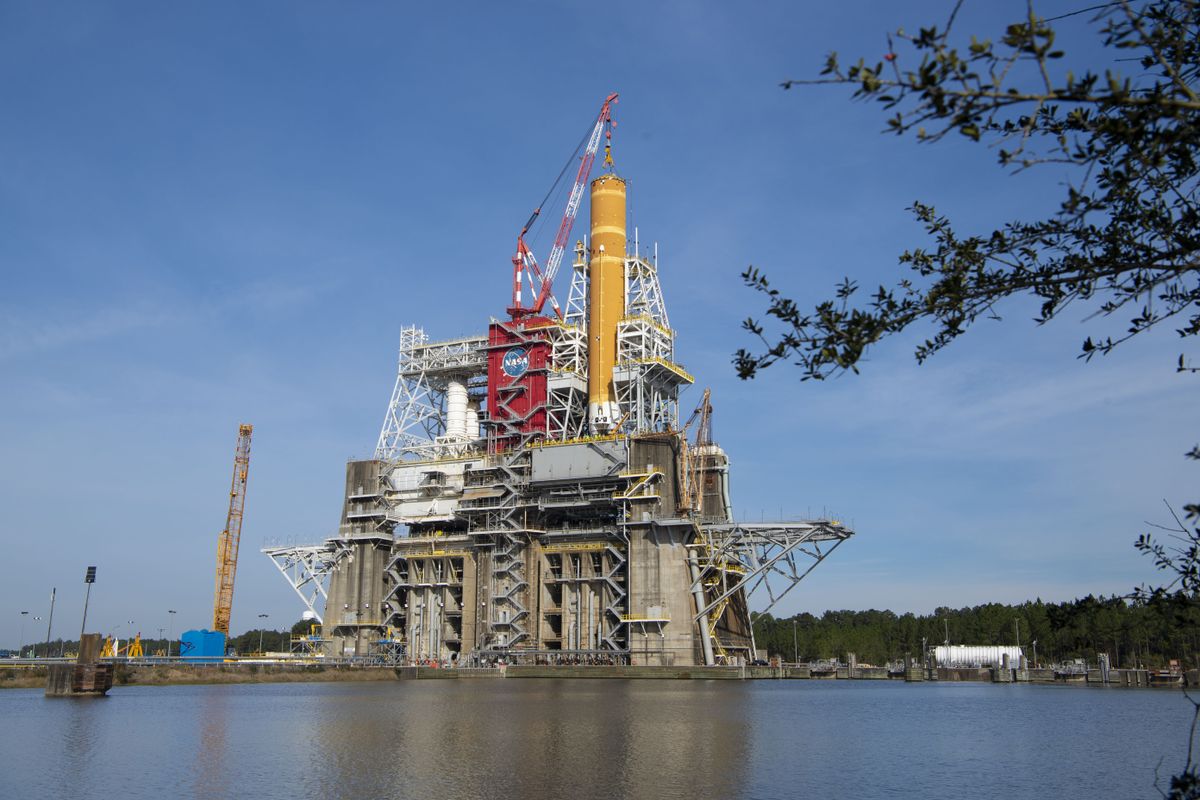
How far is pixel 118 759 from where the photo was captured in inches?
1738

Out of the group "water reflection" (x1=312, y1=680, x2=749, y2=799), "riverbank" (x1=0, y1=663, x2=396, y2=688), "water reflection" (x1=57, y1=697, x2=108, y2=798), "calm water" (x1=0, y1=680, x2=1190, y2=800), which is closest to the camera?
"water reflection" (x1=312, y1=680, x2=749, y2=799)

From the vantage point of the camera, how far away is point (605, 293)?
129750mm

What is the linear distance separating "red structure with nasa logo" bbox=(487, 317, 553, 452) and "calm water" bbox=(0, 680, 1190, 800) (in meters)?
52.9

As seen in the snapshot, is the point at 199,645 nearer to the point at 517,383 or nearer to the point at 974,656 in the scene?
the point at 517,383

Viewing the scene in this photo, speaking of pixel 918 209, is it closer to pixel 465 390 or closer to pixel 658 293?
pixel 658 293

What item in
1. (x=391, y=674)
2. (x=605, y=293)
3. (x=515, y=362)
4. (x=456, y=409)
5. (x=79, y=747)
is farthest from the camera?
(x=456, y=409)

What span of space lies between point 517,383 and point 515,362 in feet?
9.81

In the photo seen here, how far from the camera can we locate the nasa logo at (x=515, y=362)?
5344 inches

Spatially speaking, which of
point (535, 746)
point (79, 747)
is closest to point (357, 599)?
point (79, 747)

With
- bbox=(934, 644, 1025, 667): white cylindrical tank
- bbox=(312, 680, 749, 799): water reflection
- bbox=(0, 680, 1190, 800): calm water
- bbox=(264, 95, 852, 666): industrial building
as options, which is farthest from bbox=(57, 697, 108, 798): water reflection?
bbox=(934, 644, 1025, 667): white cylindrical tank

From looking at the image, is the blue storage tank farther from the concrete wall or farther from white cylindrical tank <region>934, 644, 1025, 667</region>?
white cylindrical tank <region>934, 644, 1025, 667</region>

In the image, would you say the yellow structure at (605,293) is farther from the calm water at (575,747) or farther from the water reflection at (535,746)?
the water reflection at (535,746)

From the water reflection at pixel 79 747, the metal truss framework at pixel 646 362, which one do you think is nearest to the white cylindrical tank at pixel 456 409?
the metal truss framework at pixel 646 362

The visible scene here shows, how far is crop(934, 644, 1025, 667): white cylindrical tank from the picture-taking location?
159 m
